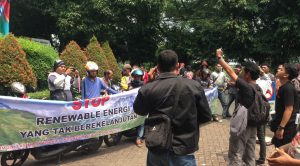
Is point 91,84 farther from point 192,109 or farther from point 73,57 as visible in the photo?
point 73,57

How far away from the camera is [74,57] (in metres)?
13.8

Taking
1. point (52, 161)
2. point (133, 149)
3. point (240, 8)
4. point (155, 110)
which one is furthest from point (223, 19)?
point (155, 110)

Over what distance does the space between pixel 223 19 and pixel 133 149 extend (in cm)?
1458

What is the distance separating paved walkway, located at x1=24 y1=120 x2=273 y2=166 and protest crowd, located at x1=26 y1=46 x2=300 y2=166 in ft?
1.75

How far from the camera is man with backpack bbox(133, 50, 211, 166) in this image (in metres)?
3.64

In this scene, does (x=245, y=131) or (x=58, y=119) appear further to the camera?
(x=58, y=119)

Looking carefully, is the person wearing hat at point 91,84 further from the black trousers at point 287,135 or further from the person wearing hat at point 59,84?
the black trousers at point 287,135

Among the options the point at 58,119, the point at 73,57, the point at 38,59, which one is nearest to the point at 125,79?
the point at 58,119

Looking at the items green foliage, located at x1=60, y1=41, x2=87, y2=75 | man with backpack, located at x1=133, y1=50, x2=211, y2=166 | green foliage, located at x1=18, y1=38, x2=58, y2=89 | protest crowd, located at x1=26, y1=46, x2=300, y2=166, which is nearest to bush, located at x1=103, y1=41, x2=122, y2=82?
green foliage, located at x1=60, y1=41, x2=87, y2=75

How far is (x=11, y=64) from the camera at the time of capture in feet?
30.9

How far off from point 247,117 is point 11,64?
630 cm

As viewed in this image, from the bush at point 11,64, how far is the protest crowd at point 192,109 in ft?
8.24

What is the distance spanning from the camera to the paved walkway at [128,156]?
22.6ft

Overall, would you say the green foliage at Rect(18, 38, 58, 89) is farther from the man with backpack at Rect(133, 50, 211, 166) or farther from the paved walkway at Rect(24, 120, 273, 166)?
the man with backpack at Rect(133, 50, 211, 166)
